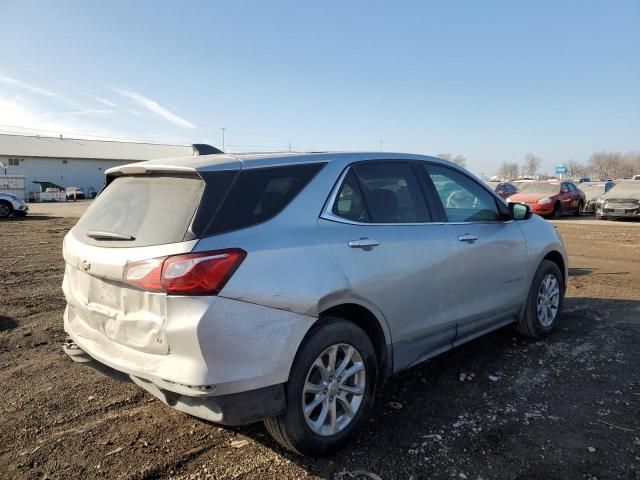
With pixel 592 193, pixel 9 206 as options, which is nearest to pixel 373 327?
pixel 9 206

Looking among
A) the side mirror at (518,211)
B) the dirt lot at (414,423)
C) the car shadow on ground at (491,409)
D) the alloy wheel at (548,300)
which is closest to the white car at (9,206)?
the dirt lot at (414,423)

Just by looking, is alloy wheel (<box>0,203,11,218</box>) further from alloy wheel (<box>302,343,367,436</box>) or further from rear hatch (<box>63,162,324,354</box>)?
alloy wheel (<box>302,343,367,436</box>)

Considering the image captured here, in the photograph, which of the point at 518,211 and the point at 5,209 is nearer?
the point at 518,211

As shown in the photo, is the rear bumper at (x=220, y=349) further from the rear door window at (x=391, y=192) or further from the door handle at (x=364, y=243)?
the rear door window at (x=391, y=192)

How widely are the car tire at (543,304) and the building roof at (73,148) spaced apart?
54879mm

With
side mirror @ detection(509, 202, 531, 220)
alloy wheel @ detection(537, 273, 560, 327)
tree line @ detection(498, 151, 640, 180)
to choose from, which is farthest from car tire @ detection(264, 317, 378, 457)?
tree line @ detection(498, 151, 640, 180)

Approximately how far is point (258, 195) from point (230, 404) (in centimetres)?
115

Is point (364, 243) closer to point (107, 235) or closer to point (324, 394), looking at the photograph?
point (324, 394)

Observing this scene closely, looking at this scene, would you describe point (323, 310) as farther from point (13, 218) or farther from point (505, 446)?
point (13, 218)

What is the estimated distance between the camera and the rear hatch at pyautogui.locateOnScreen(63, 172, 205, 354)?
2.59 meters

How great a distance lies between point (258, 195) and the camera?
2822 mm

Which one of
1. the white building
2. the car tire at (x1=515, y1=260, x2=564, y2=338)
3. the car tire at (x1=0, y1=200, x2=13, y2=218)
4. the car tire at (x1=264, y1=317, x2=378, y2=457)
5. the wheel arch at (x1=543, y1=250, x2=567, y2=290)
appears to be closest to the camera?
the car tire at (x1=264, y1=317, x2=378, y2=457)

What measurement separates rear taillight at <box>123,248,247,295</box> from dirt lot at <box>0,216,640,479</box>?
44.0 inches

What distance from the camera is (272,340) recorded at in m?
2.59
